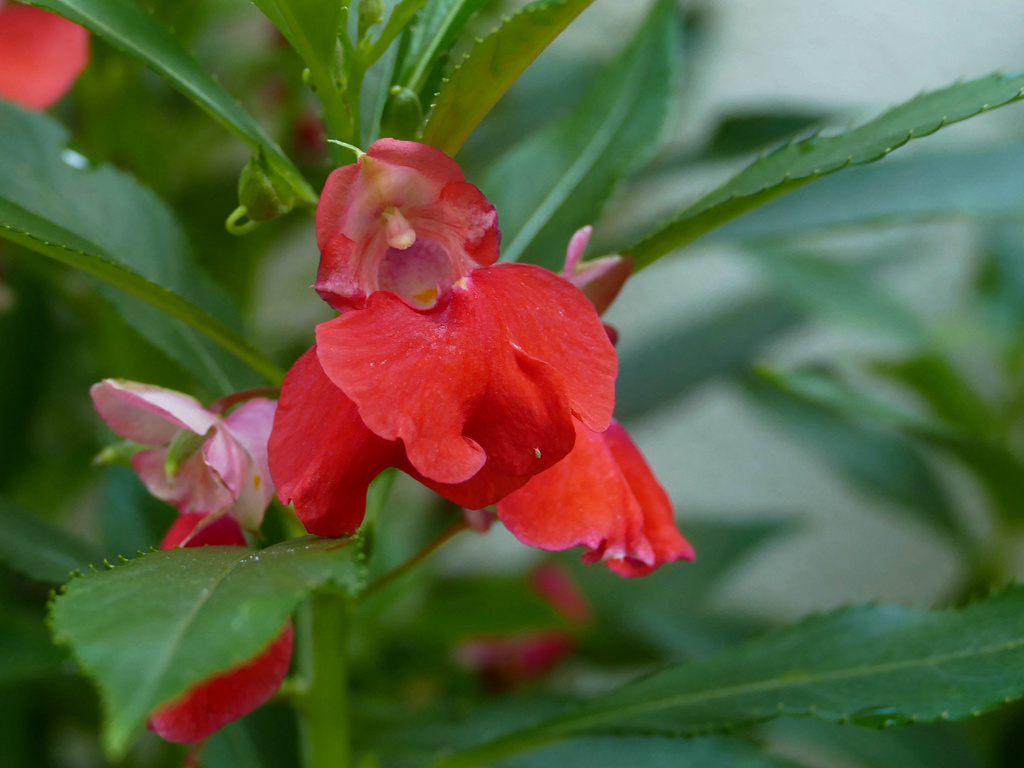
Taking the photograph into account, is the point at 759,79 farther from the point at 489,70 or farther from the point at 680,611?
the point at 489,70

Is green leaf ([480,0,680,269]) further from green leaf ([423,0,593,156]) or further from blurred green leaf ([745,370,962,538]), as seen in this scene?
blurred green leaf ([745,370,962,538])

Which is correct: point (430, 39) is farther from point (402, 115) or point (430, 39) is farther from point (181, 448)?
point (181, 448)

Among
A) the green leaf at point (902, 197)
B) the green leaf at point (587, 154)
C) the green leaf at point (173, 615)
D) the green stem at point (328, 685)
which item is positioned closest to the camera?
the green leaf at point (173, 615)

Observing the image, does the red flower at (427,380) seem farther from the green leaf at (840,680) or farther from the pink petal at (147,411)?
the green leaf at (840,680)

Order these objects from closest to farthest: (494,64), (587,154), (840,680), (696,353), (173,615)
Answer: (173,615) < (494,64) < (840,680) < (587,154) < (696,353)

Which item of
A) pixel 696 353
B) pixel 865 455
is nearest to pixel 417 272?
pixel 696 353

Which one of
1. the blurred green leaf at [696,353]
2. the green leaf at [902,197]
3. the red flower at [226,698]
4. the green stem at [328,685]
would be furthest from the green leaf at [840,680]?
the blurred green leaf at [696,353]
